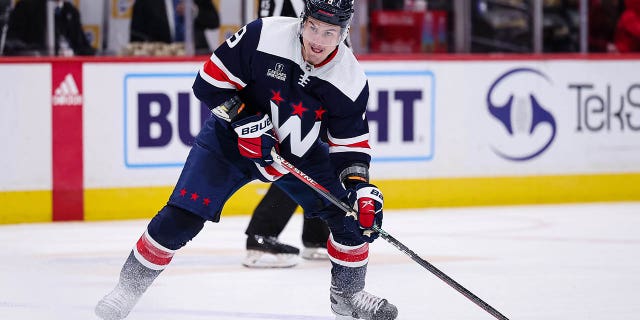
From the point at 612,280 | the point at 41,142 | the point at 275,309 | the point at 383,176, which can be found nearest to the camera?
the point at 275,309

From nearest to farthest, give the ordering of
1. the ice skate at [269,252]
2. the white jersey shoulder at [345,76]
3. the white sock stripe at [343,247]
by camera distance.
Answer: the white jersey shoulder at [345,76] < the white sock stripe at [343,247] < the ice skate at [269,252]

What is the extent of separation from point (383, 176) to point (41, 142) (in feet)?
5.63

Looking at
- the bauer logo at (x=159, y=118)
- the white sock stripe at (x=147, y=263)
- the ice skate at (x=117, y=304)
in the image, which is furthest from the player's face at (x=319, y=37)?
the bauer logo at (x=159, y=118)

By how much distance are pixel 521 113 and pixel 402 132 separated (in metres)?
0.70

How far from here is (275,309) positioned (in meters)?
3.66

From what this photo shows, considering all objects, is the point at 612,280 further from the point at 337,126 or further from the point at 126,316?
A: the point at 126,316

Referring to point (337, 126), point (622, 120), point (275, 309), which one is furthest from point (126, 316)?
point (622, 120)

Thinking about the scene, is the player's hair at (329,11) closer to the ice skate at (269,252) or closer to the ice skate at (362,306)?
the ice skate at (362,306)

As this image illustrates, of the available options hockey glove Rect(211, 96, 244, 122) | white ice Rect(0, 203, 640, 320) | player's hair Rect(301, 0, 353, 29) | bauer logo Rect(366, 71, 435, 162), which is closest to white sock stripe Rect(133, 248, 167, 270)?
white ice Rect(0, 203, 640, 320)

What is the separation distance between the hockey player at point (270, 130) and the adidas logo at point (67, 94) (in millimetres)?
2486

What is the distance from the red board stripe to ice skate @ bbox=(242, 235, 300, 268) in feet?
4.88

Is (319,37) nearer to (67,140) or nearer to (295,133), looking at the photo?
(295,133)

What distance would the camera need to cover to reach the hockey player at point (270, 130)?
3195 millimetres

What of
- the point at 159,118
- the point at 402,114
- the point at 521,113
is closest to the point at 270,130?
the point at 159,118
